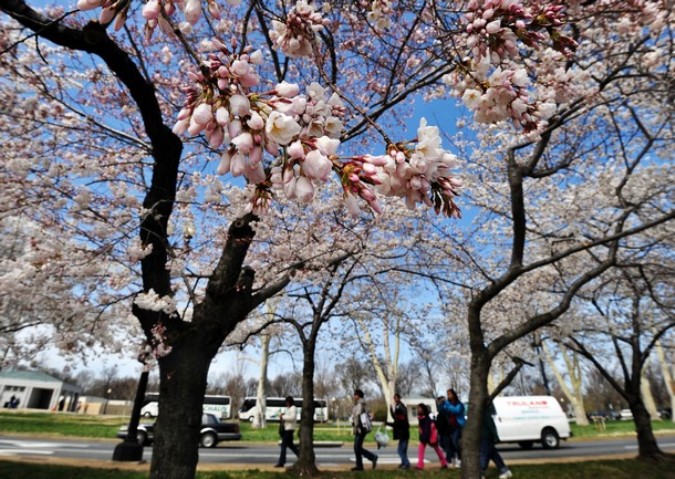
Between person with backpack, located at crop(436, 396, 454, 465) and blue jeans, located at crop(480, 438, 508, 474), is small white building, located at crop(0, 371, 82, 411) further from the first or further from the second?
blue jeans, located at crop(480, 438, 508, 474)

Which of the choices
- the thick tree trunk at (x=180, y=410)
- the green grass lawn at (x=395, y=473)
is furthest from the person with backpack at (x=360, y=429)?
the thick tree trunk at (x=180, y=410)

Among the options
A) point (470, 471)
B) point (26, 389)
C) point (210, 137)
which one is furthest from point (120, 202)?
point (26, 389)

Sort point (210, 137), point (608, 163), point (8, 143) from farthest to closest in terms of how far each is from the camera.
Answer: point (608, 163), point (8, 143), point (210, 137)

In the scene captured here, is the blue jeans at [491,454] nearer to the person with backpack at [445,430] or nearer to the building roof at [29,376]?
the person with backpack at [445,430]

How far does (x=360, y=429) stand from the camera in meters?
9.32

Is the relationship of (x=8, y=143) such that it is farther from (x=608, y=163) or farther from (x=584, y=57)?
(x=608, y=163)

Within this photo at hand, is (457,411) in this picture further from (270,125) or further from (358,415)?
(270,125)

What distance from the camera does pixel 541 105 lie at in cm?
171

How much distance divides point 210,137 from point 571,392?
125 feet

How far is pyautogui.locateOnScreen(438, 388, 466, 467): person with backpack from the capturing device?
30.6 ft

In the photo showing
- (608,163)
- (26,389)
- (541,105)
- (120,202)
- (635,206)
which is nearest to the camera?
(541,105)

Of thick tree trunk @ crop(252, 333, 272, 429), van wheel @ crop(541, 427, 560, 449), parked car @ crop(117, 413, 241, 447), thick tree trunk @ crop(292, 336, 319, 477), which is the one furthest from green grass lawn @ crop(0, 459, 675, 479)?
thick tree trunk @ crop(252, 333, 272, 429)

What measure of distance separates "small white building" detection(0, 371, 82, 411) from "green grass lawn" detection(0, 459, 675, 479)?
166 feet

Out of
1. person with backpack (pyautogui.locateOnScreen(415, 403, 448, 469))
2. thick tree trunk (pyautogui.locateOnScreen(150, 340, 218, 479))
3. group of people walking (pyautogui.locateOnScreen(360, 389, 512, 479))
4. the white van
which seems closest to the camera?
thick tree trunk (pyautogui.locateOnScreen(150, 340, 218, 479))
